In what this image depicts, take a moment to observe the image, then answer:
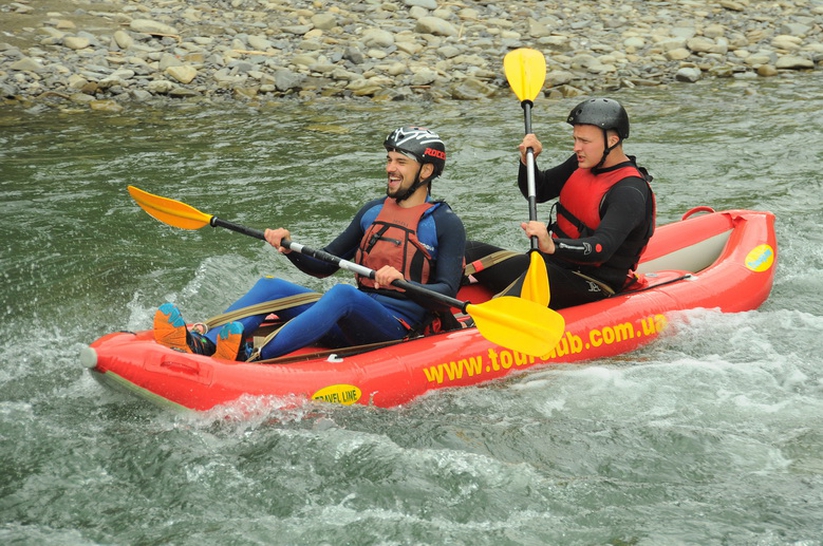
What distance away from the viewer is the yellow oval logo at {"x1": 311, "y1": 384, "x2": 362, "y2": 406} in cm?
436

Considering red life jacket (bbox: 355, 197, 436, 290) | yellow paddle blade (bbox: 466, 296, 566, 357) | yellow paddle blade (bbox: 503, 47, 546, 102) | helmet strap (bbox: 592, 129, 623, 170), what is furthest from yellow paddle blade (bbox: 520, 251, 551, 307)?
yellow paddle blade (bbox: 503, 47, 546, 102)

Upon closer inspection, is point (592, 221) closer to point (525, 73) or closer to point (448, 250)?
point (448, 250)

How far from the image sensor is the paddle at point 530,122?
4730mm

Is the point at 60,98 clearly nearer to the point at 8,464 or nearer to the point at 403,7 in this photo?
the point at 403,7

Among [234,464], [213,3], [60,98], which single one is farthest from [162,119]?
[234,464]

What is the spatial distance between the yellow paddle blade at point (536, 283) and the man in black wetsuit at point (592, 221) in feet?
0.21

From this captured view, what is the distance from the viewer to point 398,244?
4.58 metres

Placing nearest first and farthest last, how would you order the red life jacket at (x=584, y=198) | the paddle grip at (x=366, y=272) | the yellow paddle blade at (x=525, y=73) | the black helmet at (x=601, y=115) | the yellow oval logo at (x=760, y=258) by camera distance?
the paddle grip at (x=366, y=272) < the black helmet at (x=601, y=115) < the red life jacket at (x=584, y=198) < the yellow oval logo at (x=760, y=258) < the yellow paddle blade at (x=525, y=73)

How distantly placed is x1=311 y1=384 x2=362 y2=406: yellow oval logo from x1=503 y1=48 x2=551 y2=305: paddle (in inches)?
37.8

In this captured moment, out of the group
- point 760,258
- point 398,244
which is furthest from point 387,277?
point 760,258

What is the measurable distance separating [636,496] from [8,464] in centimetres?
253

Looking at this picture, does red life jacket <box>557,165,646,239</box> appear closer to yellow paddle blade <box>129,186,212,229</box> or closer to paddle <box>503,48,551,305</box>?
paddle <box>503,48,551,305</box>

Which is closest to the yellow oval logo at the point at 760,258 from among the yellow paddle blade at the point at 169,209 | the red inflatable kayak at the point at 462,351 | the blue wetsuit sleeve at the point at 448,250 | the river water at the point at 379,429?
the red inflatable kayak at the point at 462,351

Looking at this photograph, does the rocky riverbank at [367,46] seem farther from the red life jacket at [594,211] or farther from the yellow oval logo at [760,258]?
the red life jacket at [594,211]
